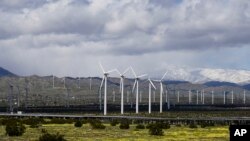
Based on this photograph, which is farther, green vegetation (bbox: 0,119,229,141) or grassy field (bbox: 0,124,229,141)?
green vegetation (bbox: 0,119,229,141)

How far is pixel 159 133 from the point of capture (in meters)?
53.8

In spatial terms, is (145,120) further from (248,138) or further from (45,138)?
(248,138)

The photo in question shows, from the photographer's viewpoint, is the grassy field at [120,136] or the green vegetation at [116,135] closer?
the grassy field at [120,136]

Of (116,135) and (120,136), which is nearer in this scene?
(120,136)

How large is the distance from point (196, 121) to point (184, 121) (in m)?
3.36

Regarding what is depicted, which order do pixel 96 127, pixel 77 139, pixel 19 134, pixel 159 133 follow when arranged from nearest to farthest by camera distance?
pixel 77 139, pixel 19 134, pixel 159 133, pixel 96 127

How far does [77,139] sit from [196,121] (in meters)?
61.1

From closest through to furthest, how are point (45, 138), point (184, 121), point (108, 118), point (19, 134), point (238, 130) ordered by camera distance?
point (238, 130)
point (45, 138)
point (19, 134)
point (184, 121)
point (108, 118)

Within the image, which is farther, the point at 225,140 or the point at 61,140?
the point at 225,140

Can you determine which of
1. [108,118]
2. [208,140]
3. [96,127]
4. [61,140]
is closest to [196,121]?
[108,118]

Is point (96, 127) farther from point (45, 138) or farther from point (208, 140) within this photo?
point (45, 138)

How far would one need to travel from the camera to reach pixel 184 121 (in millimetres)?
101312

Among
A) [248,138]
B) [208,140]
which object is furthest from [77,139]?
[248,138]

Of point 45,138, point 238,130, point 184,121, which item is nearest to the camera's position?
point 238,130
